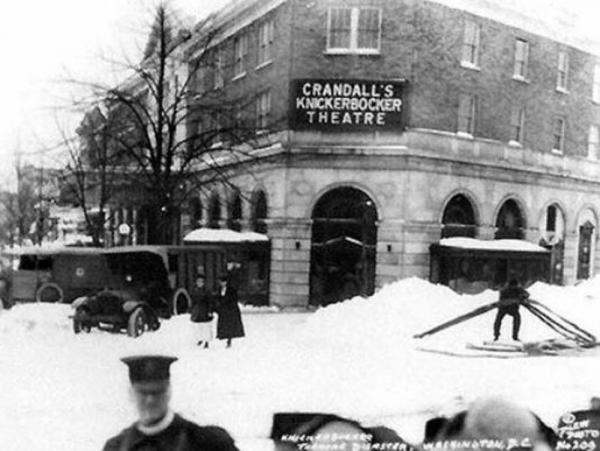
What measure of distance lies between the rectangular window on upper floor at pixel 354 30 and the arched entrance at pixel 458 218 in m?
0.56

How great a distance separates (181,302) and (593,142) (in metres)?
1.68

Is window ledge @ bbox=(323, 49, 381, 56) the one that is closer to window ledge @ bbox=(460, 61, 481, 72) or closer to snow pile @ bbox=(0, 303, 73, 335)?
window ledge @ bbox=(460, 61, 481, 72)

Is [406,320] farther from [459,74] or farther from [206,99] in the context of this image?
[206,99]

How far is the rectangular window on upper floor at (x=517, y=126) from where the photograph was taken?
7.71 ft

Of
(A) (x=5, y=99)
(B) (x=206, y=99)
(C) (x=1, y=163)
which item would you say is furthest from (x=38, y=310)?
(B) (x=206, y=99)

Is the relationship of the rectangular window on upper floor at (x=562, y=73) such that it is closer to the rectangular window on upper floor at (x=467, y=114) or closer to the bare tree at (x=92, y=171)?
the rectangular window on upper floor at (x=467, y=114)

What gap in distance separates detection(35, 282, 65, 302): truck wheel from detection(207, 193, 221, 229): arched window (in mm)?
502

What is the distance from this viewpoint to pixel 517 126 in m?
2.37

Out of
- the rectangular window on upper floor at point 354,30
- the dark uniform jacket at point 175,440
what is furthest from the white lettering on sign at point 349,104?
the dark uniform jacket at point 175,440

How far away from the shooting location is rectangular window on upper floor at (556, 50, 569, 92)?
8.04 feet

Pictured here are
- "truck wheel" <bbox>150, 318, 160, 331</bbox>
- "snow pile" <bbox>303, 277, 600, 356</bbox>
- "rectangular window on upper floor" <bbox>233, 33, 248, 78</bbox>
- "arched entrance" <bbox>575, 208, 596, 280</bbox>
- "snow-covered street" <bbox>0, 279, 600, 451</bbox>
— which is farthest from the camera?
"arched entrance" <bbox>575, 208, 596, 280</bbox>

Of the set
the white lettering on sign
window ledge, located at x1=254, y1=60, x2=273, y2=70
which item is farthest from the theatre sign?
window ledge, located at x1=254, y1=60, x2=273, y2=70

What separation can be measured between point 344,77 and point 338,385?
100 centimetres

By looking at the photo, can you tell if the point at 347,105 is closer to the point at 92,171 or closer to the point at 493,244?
the point at 493,244
